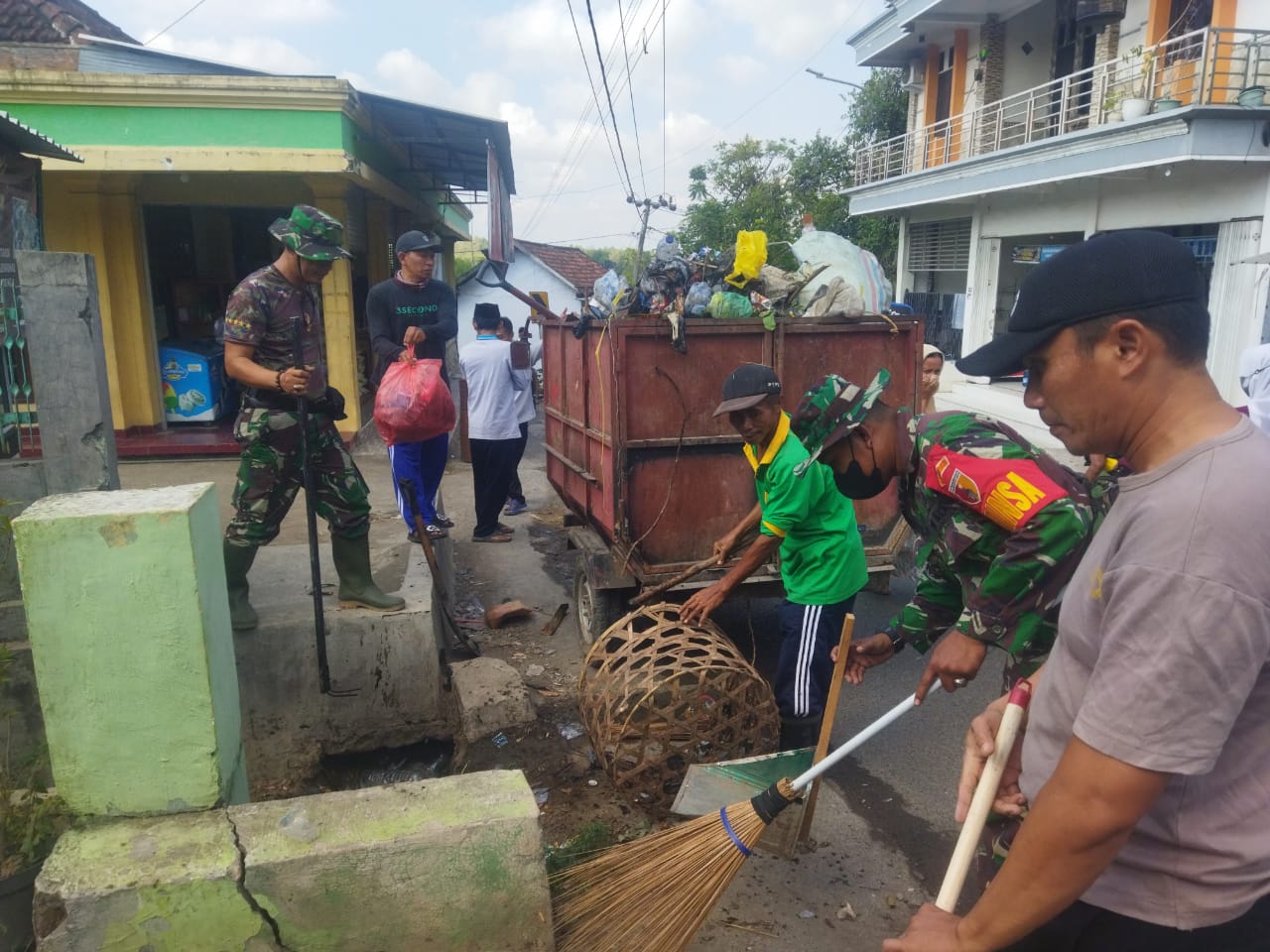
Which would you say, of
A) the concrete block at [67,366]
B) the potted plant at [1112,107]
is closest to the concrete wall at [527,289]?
the potted plant at [1112,107]

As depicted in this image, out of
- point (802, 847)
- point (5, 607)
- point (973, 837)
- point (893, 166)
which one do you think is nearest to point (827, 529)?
point (802, 847)

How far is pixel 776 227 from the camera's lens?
870 inches

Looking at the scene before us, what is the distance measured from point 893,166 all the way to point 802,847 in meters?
18.9

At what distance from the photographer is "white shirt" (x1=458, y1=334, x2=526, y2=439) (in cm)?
723

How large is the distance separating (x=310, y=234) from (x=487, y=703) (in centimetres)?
227

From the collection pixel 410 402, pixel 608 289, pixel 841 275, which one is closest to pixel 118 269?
pixel 410 402

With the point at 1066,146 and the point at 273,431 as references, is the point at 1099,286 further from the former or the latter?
the point at 1066,146

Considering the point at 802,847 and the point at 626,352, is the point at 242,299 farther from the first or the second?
the point at 802,847

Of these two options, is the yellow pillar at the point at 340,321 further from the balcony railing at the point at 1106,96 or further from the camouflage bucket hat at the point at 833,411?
the balcony railing at the point at 1106,96

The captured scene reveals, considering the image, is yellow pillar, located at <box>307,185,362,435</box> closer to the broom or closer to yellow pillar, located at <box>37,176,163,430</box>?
yellow pillar, located at <box>37,176,163,430</box>

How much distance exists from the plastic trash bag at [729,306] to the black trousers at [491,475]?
305cm

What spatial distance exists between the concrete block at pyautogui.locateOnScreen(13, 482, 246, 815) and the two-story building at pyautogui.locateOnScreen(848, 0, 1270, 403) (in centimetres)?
970

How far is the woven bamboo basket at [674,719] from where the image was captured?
3309 millimetres

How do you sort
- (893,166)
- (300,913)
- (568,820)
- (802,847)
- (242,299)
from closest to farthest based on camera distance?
(300,913) < (802,847) < (568,820) < (242,299) < (893,166)
